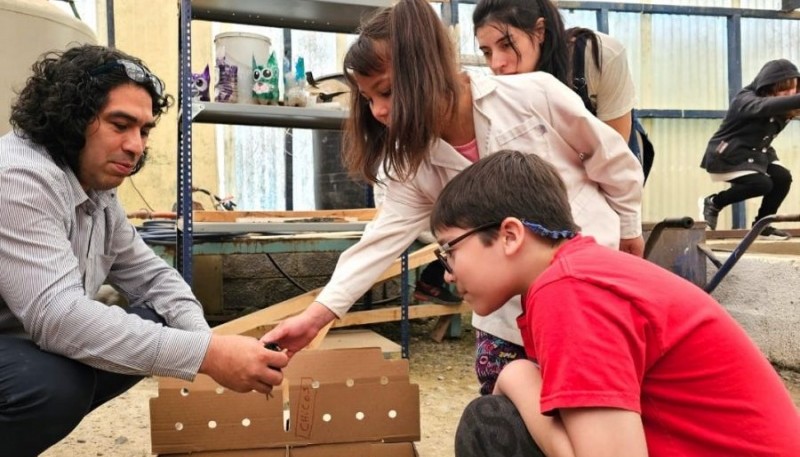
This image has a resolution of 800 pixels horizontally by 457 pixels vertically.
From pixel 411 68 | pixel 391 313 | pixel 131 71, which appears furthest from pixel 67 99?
pixel 391 313

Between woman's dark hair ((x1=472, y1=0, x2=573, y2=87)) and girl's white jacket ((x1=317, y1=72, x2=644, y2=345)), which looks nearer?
girl's white jacket ((x1=317, y1=72, x2=644, y2=345))

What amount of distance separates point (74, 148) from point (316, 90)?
5.78 ft

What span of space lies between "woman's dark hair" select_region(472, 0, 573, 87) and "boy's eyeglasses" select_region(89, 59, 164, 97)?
2.62ft

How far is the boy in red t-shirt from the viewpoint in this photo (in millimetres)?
732

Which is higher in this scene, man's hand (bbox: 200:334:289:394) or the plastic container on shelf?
the plastic container on shelf

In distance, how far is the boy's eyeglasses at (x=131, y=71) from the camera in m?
1.31

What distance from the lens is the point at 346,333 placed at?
3156 mm

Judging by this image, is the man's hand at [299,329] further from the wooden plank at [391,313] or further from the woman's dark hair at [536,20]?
the wooden plank at [391,313]

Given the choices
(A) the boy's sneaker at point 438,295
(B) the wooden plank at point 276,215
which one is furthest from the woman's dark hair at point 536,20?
(B) the wooden plank at point 276,215

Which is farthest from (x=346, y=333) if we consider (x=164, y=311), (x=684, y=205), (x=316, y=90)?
(x=684, y=205)

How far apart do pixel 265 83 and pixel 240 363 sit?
1770 millimetres

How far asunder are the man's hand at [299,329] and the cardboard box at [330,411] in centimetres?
10

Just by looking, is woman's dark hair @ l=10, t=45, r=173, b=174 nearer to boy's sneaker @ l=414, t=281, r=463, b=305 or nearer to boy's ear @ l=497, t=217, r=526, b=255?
boy's ear @ l=497, t=217, r=526, b=255

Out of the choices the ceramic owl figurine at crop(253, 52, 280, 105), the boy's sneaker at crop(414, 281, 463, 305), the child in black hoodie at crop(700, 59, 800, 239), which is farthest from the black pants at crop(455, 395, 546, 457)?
the child in black hoodie at crop(700, 59, 800, 239)
